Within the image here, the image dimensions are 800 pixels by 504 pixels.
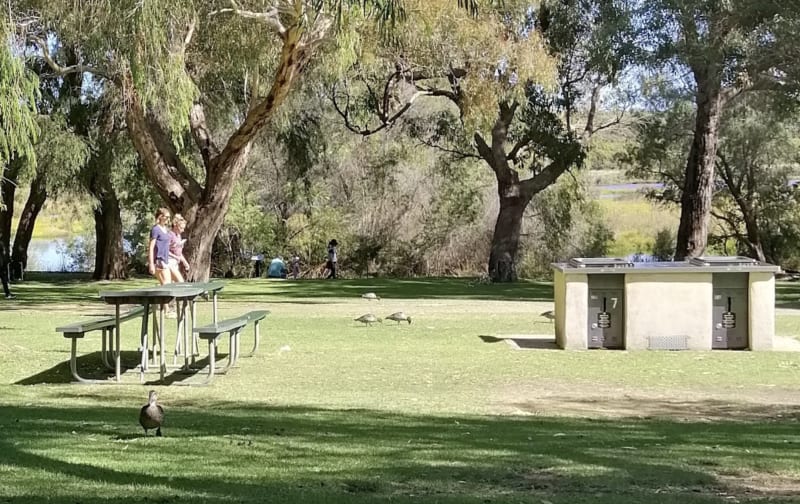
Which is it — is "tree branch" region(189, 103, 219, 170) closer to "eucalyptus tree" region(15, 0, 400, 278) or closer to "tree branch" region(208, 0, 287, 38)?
"eucalyptus tree" region(15, 0, 400, 278)

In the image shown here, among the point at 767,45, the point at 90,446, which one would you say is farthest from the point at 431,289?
the point at 90,446

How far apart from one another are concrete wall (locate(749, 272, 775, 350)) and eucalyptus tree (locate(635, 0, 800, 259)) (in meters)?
8.09

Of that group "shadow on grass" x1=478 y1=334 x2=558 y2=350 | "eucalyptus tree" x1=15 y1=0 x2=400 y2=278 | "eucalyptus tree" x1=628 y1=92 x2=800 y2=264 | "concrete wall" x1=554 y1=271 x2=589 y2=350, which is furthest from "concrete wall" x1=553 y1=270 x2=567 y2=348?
"eucalyptus tree" x1=628 y1=92 x2=800 y2=264

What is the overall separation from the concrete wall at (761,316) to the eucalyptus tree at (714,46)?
319 inches

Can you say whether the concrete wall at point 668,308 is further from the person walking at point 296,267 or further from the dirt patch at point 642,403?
the person walking at point 296,267

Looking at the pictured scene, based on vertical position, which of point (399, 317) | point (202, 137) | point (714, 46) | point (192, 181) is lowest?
point (399, 317)

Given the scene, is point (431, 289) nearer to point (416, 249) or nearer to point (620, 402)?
point (416, 249)

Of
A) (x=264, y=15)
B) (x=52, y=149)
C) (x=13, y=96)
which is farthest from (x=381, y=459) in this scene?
(x=52, y=149)

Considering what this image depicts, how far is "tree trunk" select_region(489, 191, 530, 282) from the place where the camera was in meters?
33.6

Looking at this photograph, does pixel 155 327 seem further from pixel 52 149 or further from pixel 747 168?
pixel 747 168

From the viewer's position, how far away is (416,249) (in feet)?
139

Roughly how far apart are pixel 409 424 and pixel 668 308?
7763 millimetres

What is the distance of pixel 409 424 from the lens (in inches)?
347

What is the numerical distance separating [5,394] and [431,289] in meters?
18.9
